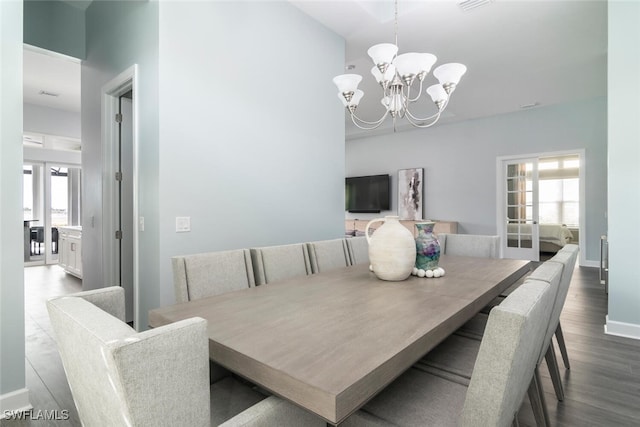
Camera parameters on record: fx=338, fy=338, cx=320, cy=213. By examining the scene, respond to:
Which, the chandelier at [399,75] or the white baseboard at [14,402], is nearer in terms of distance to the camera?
the white baseboard at [14,402]

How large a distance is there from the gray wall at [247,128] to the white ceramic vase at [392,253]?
4.45ft

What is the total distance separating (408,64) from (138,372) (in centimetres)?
222

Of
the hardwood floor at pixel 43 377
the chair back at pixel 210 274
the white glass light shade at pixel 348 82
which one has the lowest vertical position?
the hardwood floor at pixel 43 377

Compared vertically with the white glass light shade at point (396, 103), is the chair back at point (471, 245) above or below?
below

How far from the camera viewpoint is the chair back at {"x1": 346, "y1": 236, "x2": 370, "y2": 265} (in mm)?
2590

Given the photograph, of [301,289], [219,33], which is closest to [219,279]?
[301,289]

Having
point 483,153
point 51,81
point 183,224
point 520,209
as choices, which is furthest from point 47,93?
point 520,209

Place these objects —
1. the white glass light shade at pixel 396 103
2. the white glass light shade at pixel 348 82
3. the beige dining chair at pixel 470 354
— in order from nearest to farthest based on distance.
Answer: the beige dining chair at pixel 470 354 → the white glass light shade at pixel 348 82 → the white glass light shade at pixel 396 103

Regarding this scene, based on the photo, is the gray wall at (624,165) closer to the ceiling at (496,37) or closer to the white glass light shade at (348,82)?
the ceiling at (496,37)

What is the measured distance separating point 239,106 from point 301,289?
70.4 inches

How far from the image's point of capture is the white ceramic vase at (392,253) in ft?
5.75

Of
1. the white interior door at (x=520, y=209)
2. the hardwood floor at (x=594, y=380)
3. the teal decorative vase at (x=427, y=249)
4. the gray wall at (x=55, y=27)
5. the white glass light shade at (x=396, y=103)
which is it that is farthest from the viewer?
the white interior door at (x=520, y=209)

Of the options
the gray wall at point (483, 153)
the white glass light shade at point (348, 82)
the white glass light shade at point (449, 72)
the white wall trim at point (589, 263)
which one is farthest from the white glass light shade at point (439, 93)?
the white wall trim at point (589, 263)

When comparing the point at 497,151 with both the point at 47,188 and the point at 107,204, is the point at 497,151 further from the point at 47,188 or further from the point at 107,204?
the point at 47,188
